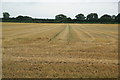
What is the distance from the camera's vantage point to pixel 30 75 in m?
6.80

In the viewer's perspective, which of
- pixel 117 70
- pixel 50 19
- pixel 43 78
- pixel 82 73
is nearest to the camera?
pixel 43 78

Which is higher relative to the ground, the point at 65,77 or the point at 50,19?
the point at 50,19

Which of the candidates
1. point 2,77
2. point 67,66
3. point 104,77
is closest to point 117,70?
point 104,77

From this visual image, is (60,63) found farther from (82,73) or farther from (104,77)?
(104,77)

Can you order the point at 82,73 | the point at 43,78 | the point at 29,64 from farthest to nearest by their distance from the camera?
the point at 29,64, the point at 82,73, the point at 43,78

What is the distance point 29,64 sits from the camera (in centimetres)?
829

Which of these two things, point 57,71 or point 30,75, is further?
point 57,71

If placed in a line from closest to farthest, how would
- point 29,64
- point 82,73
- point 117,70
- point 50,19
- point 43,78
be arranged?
point 43,78 → point 82,73 → point 117,70 → point 29,64 → point 50,19

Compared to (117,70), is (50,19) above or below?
above

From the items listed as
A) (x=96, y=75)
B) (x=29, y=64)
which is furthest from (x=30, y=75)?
(x=96, y=75)

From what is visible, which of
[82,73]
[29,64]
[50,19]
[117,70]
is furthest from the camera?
[50,19]

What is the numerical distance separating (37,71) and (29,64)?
43.9 inches

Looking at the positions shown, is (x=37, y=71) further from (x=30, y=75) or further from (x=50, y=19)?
(x=50, y=19)

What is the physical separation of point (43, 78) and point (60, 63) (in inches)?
82.8
